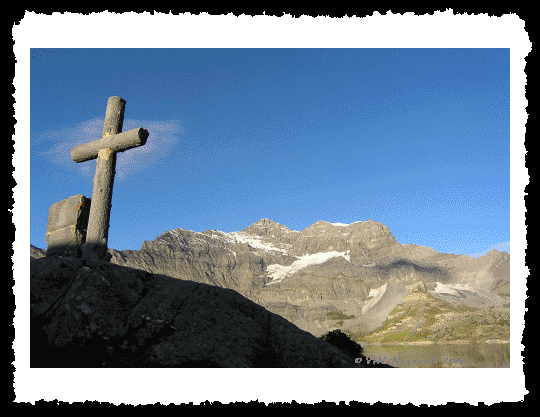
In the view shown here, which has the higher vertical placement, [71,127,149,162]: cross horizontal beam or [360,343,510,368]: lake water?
[71,127,149,162]: cross horizontal beam

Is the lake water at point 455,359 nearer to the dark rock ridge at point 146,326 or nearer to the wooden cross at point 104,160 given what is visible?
the wooden cross at point 104,160

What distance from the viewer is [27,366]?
6887mm

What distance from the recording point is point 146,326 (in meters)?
7.54

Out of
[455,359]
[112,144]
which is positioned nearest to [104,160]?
[112,144]

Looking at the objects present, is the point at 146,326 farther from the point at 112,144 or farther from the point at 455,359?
the point at 455,359

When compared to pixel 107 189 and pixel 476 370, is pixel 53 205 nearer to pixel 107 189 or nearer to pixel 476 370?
pixel 107 189

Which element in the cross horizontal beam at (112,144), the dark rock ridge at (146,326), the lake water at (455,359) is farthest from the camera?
the lake water at (455,359)

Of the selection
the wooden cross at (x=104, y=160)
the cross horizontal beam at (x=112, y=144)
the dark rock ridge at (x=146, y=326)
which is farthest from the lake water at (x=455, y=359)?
the dark rock ridge at (x=146, y=326)

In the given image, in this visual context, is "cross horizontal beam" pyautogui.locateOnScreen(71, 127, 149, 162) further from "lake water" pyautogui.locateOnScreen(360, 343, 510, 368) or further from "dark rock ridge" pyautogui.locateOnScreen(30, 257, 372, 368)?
"lake water" pyautogui.locateOnScreen(360, 343, 510, 368)

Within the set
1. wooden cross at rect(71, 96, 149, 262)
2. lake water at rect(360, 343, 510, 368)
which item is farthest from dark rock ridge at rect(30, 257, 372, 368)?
lake water at rect(360, 343, 510, 368)

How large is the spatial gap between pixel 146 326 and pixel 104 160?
5.98m

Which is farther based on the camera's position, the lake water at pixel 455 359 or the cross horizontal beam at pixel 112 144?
the lake water at pixel 455 359

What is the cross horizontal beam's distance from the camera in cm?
1119

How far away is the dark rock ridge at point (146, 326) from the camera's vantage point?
7023mm
